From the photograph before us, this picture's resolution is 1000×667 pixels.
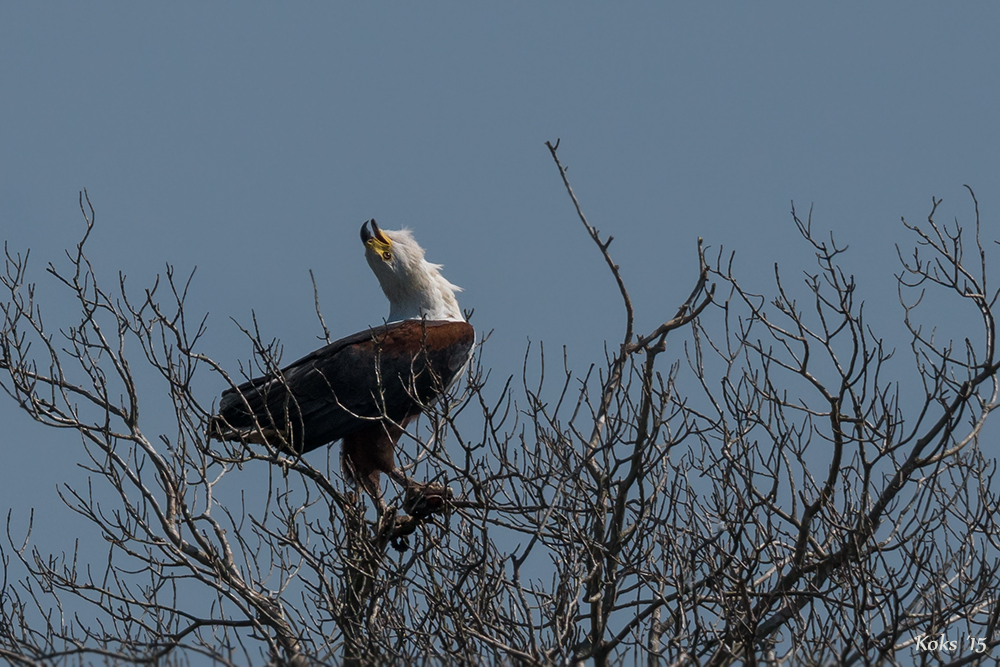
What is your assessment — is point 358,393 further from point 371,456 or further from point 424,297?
point 424,297

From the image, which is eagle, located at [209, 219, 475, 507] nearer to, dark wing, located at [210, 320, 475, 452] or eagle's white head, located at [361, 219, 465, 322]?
dark wing, located at [210, 320, 475, 452]

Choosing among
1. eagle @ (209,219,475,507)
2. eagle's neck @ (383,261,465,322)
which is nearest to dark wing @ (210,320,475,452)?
eagle @ (209,219,475,507)

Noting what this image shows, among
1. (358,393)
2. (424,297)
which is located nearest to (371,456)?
(358,393)

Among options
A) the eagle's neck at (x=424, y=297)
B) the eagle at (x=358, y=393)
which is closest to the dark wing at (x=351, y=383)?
the eagle at (x=358, y=393)

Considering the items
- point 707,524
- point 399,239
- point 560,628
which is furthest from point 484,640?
point 399,239

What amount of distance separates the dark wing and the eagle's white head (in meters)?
0.52

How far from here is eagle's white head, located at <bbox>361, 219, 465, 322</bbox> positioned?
25.3 ft

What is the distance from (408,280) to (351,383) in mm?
1060

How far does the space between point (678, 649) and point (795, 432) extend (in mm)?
1115

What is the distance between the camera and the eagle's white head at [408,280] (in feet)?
25.3

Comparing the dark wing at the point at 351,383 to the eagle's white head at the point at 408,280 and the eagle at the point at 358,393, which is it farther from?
the eagle's white head at the point at 408,280

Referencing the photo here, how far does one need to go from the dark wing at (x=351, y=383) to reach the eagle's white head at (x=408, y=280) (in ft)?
1.69

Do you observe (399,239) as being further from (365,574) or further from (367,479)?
(365,574)

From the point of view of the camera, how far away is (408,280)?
7727mm
